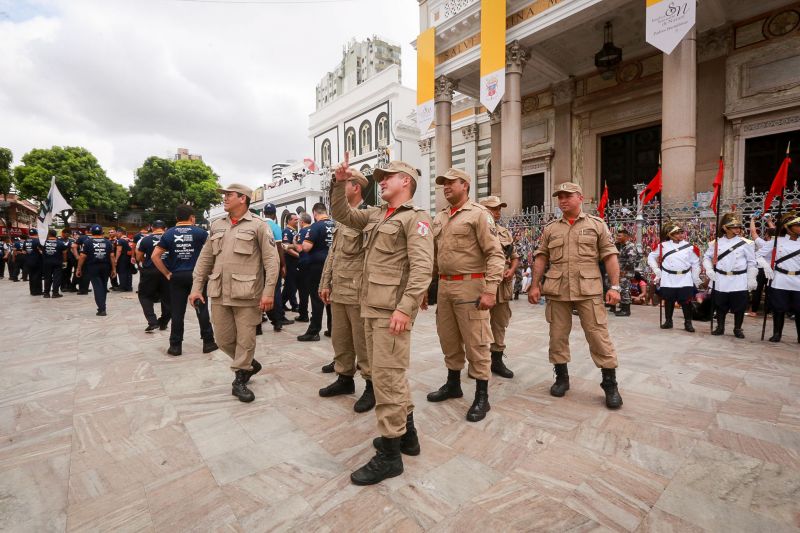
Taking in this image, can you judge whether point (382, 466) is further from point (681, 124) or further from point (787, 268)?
point (681, 124)

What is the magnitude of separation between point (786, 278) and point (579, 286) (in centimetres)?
420

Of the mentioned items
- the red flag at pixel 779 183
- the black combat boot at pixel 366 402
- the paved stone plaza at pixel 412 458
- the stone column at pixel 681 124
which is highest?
the stone column at pixel 681 124

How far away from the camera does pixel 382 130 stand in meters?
34.8

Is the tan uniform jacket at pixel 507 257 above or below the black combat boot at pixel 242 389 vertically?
above

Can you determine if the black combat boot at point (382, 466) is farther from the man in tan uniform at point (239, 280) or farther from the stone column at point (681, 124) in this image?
the stone column at point (681, 124)

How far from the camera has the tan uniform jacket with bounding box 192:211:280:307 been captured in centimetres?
359

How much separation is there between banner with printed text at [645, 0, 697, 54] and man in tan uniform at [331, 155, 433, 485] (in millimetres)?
8498

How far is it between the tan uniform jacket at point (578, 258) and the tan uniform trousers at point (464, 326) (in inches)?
34.1

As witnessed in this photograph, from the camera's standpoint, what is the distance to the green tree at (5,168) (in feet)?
101

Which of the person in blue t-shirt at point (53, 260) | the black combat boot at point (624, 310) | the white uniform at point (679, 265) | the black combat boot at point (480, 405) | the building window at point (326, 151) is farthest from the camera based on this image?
the building window at point (326, 151)

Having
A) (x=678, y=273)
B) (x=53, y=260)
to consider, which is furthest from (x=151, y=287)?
(x=678, y=273)

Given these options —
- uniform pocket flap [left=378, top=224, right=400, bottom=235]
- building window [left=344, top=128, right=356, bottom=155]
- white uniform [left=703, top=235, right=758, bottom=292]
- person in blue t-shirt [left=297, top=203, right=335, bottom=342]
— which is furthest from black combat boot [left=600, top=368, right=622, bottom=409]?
building window [left=344, top=128, right=356, bottom=155]

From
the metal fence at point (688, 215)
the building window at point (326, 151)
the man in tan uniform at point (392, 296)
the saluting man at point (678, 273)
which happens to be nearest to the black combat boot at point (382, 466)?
the man in tan uniform at point (392, 296)

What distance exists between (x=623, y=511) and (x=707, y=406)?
189 centimetres
